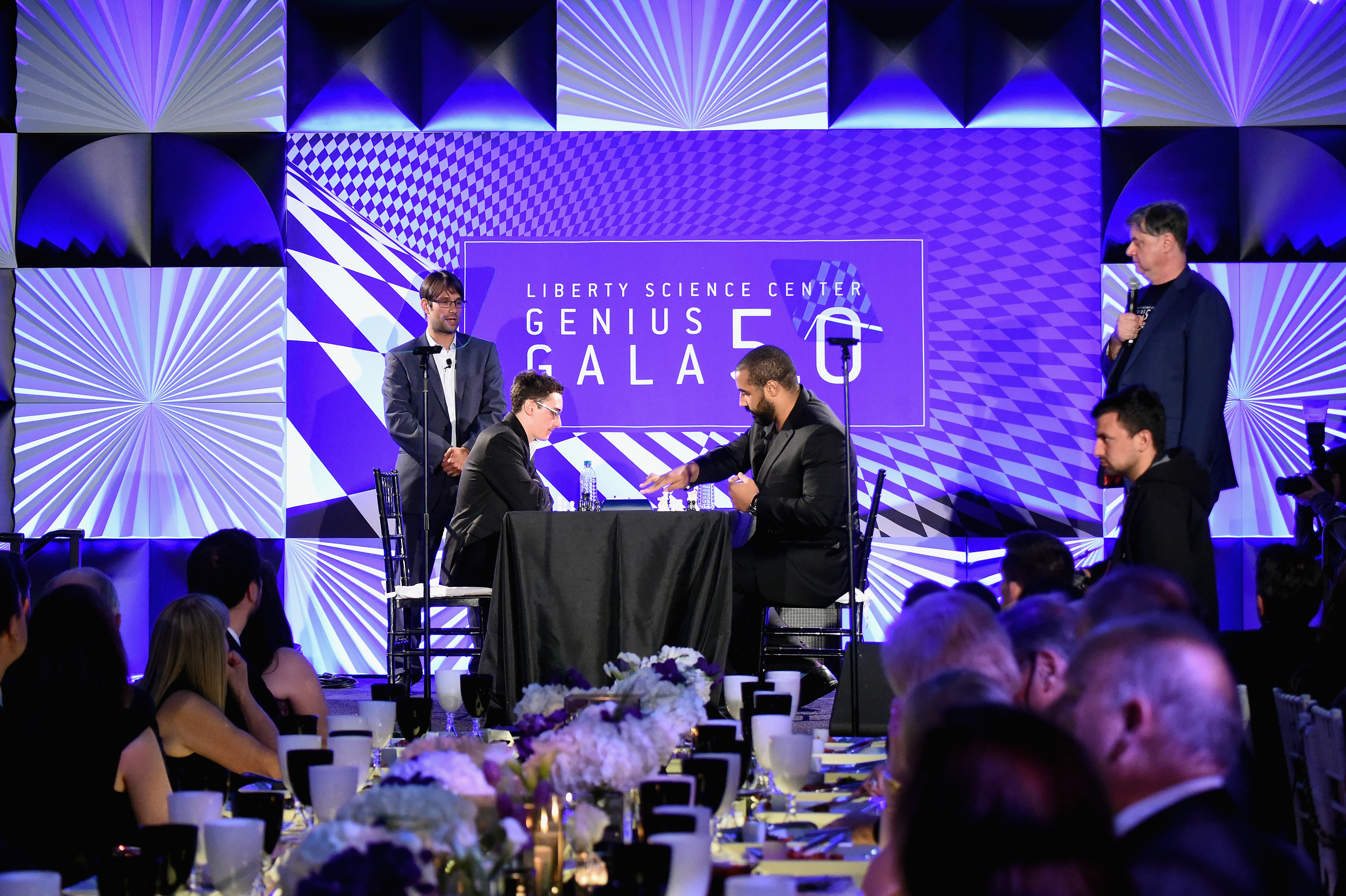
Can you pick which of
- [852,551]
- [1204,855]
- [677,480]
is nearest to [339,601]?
[677,480]

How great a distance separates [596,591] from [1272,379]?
412 cm

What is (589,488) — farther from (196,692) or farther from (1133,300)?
(196,692)

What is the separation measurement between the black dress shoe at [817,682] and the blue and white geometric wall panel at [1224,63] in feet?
10.9

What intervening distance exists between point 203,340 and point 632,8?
2.79 meters

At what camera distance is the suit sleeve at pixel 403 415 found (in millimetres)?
6723

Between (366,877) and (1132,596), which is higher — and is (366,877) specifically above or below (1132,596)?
below

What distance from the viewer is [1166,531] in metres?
3.59

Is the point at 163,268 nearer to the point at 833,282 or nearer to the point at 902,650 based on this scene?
the point at 833,282

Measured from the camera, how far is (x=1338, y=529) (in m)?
5.43

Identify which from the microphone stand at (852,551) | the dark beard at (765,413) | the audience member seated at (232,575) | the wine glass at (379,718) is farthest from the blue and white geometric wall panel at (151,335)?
the wine glass at (379,718)

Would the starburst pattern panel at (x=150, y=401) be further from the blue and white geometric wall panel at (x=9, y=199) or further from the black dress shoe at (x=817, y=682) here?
the black dress shoe at (x=817, y=682)

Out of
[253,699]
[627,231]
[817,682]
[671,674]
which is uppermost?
[627,231]

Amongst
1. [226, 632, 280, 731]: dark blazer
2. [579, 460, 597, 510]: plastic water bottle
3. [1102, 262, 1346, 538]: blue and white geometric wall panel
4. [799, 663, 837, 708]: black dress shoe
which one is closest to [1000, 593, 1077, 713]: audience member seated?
[226, 632, 280, 731]: dark blazer

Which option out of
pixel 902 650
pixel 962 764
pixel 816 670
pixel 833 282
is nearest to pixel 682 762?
pixel 902 650
